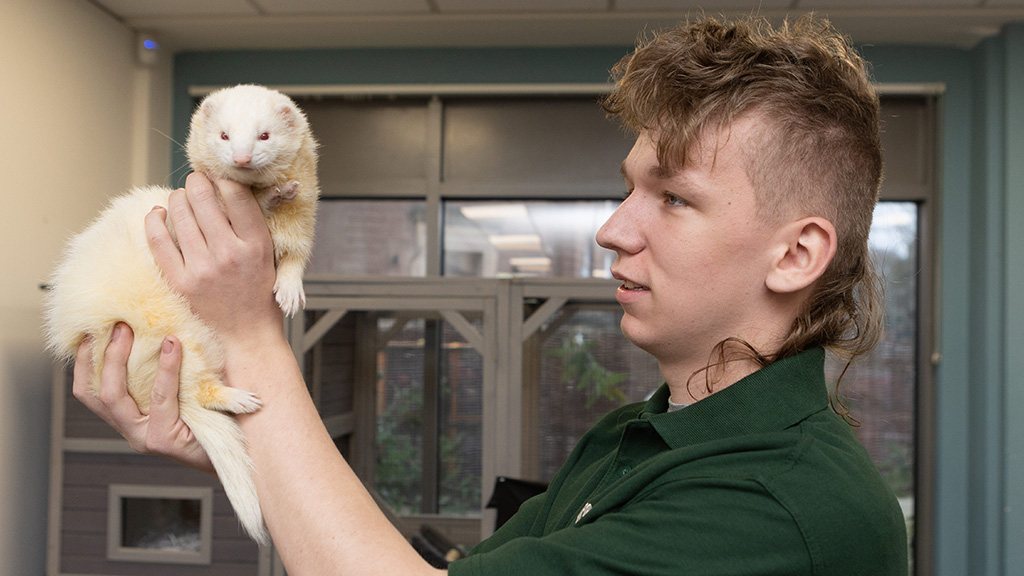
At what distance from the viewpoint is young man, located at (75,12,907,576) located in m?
0.65

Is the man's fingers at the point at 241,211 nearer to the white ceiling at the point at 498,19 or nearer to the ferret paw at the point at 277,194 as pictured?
the ferret paw at the point at 277,194

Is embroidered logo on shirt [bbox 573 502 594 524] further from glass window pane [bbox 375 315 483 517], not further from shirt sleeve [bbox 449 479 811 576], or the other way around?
glass window pane [bbox 375 315 483 517]

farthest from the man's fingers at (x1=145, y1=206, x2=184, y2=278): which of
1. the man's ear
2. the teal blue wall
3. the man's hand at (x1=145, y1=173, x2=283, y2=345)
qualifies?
the teal blue wall

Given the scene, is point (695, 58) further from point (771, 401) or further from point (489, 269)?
point (489, 269)

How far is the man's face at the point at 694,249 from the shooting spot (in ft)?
2.58

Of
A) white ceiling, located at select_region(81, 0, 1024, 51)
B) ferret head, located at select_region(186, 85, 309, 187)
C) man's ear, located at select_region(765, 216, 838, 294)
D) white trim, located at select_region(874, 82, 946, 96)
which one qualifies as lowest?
man's ear, located at select_region(765, 216, 838, 294)

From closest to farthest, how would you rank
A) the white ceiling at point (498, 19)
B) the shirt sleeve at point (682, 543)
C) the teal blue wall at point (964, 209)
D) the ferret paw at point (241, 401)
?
the shirt sleeve at point (682, 543)
the ferret paw at point (241, 401)
the white ceiling at point (498, 19)
the teal blue wall at point (964, 209)

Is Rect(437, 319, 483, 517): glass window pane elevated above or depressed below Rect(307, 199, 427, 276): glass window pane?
below

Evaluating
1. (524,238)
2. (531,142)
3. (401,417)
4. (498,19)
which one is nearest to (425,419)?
(401,417)

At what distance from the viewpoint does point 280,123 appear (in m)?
1.12

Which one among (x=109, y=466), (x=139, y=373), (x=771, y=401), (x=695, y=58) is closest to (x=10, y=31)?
(x=109, y=466)

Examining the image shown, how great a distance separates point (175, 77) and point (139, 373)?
315cm

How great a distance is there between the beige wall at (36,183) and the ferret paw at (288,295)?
7.16 feet

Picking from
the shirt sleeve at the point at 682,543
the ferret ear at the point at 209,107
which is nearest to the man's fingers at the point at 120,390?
the ferret ear at the point at 209,107
